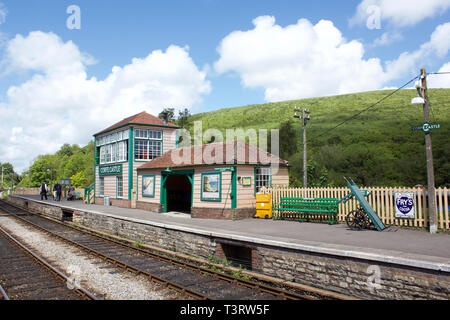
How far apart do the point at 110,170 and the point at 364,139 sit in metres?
43.3

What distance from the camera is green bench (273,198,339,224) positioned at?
13125 millimetres

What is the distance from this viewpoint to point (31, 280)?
8258 millimetres

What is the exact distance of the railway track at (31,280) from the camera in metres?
7.06

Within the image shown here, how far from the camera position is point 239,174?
1517 centimetres

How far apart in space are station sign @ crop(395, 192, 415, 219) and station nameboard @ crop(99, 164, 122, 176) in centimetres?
1902

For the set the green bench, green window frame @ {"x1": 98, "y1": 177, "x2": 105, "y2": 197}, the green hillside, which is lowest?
the green bench

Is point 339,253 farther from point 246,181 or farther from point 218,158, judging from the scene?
point 218,158

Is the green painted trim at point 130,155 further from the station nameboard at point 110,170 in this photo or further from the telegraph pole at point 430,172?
the telegraph pole at point 430,172

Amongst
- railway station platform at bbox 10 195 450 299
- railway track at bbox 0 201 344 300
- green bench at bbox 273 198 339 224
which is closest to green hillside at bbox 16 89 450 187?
green bench at bbox 273 198 339 224

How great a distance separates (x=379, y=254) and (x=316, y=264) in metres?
1.44

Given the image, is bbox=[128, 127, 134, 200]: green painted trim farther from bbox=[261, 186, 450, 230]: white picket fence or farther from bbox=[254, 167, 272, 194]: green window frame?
bbox=[261, 186, 450, 230]: white picket fence

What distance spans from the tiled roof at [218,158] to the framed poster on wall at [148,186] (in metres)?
0.79
